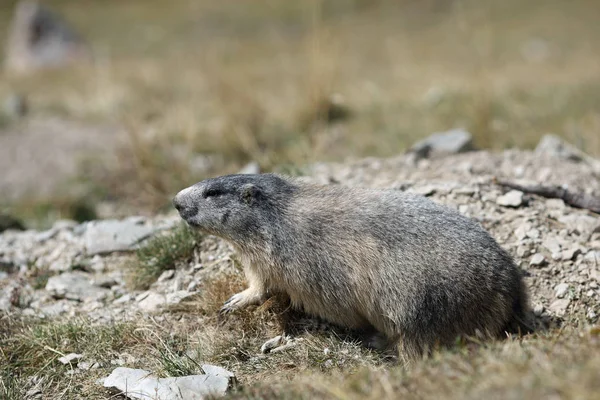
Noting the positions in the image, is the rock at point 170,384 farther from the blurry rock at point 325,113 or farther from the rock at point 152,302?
the blurry rock at point 325,113

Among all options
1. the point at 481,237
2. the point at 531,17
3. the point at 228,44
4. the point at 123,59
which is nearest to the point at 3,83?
the point at 123,59

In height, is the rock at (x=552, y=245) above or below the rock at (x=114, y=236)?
above

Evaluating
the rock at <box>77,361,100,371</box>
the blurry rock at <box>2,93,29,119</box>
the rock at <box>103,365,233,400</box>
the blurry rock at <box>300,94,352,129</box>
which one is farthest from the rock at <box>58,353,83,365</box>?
the blurry rock at <box>2,93,29,119</box>

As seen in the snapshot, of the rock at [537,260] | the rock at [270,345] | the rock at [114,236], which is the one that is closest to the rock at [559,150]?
the rock at [537,260]

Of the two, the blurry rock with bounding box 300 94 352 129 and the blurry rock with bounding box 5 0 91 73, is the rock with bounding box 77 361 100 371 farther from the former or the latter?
the blurry rock with bounding box 5 0 91 73

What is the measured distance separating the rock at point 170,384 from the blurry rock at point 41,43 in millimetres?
20029

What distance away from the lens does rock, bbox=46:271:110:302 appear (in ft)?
20.7

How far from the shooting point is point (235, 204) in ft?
17.9

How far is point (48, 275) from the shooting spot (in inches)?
264

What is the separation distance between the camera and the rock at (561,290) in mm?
5520

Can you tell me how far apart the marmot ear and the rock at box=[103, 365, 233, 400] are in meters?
1.39

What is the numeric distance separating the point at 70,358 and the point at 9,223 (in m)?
3.53

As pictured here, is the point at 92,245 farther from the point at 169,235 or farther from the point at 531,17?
the point at 531,17

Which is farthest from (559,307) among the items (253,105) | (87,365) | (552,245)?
(253,105)
